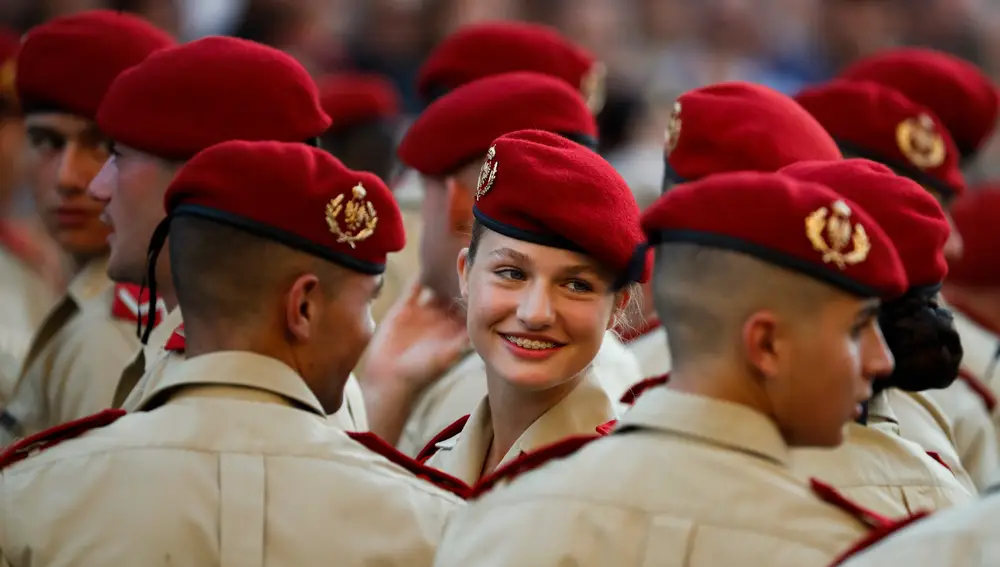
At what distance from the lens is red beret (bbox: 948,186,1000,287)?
6.36m

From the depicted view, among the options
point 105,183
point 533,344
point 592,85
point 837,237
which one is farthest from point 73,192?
point 837,237

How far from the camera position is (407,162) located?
4.54 meters

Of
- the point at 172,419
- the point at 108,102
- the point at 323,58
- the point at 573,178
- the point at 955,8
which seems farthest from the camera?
the point at 955,8

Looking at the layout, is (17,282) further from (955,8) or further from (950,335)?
(955,8)

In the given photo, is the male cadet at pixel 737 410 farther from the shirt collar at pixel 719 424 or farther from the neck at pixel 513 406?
the neck at pixel 513 406

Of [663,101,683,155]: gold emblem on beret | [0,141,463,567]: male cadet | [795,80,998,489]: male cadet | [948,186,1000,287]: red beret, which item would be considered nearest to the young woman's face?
[0,141,463,567]: male cadet

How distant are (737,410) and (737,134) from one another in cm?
153

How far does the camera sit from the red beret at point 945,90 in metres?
5.56

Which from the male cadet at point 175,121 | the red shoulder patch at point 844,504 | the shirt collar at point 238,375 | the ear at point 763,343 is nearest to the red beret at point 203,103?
the male cadet at point 175,121

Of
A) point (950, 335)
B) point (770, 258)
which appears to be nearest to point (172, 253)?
point (770, 258)

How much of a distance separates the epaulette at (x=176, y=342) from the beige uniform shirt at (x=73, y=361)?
0.58m

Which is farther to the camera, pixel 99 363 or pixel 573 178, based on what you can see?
pixel 99 363

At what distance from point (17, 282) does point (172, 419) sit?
4.13 meters

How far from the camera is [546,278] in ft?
11.0
